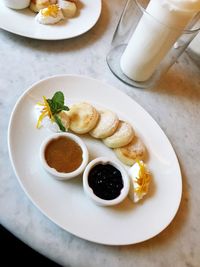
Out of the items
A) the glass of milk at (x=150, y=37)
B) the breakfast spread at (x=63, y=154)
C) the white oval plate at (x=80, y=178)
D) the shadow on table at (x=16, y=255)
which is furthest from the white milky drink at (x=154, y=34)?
the shadow on table at (x=16, y=255)

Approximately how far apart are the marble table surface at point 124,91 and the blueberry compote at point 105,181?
0.31 feet

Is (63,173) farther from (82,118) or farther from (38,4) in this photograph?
(38,4)

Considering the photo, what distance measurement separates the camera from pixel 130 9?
817 millimetres

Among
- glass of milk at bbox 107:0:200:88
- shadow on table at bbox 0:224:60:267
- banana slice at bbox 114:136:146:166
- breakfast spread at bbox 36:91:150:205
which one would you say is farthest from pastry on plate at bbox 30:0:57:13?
shadow on table at bbox 0:224:60:267

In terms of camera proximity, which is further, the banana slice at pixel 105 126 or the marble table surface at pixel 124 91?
the banana slice at pixel 105 126

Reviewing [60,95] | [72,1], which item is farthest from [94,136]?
[72,1]

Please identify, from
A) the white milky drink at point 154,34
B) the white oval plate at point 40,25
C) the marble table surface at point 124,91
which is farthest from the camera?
the white oval plate at point 40,25

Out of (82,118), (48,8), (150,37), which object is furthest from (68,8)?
(82,118)

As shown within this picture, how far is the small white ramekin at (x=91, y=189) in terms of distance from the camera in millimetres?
577

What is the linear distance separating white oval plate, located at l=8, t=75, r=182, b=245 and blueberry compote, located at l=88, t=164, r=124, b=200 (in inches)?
1.1

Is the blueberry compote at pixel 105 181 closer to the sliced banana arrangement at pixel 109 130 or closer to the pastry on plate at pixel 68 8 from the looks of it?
the sliced banana arrangement at pixel 109 130

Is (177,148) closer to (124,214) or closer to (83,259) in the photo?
(124,214)

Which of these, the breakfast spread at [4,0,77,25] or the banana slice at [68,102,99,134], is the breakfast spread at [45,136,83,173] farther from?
the breakfast spread at [4,0,77,25]

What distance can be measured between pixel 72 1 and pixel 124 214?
2.12ft
